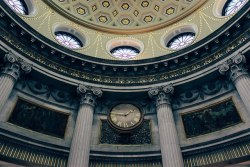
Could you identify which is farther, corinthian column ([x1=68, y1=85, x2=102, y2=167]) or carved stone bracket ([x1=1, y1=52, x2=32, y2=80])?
carved stone bracket ([x1=1, y1=52, x2=32, y2=80])

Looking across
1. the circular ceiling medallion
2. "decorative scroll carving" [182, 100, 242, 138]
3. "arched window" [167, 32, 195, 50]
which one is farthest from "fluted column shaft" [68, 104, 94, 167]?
the circular ceiling medallion

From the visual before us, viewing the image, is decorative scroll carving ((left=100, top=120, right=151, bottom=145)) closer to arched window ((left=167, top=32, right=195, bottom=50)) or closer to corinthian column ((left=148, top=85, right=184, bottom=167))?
corinthian column ((left=148, top=85, right=184, bottom=167))

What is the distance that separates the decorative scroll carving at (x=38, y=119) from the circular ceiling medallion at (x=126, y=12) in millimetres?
9134

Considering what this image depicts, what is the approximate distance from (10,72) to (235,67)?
12.0 m

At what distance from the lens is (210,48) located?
15477 mm

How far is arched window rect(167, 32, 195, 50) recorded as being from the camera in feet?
62.0

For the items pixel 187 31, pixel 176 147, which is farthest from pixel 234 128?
pixel 187 31

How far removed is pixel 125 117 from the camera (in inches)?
609

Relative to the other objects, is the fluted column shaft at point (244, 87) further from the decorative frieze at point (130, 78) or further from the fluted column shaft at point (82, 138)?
the fluted column shaft at point (82, 138)

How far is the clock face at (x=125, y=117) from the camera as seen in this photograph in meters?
15.0

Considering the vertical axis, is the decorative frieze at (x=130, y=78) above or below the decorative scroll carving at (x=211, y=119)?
above

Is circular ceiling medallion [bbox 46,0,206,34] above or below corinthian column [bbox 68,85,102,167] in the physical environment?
above

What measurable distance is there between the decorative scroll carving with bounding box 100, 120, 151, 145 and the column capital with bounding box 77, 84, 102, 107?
5.83 ft

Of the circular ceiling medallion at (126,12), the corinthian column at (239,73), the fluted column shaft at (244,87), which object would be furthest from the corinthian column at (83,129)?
the fluted column shaft at (244,87)
